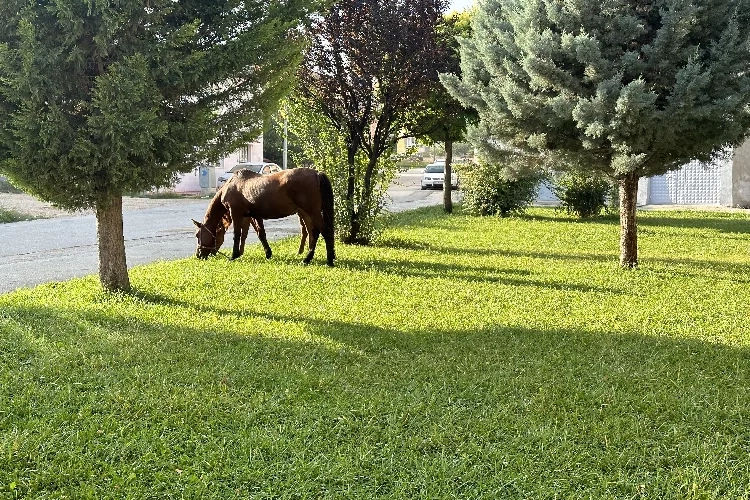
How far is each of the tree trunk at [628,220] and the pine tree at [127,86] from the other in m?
5.83

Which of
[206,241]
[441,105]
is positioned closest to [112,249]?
[206,241]

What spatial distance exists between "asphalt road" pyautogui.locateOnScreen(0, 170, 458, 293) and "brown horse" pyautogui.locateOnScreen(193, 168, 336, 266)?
1161mm

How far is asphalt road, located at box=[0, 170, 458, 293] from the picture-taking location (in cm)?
1048

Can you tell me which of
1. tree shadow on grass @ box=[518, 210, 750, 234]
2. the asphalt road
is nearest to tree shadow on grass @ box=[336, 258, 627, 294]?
the asphalt road

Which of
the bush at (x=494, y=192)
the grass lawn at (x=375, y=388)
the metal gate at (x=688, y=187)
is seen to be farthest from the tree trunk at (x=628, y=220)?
the metal gate at (x=688, y=187)

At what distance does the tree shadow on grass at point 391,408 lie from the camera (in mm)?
3699

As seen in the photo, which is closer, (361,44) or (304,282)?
(304,282)

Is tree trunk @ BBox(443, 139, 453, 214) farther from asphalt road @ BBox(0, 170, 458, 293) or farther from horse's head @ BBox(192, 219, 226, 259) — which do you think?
horse's head @ BBox(192, 219, 226, 259)

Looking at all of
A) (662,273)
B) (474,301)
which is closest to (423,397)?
(474,301)

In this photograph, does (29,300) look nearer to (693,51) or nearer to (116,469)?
(116,469)

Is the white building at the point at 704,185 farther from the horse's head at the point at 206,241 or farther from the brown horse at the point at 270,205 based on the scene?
the horse's head at the point at 206,241

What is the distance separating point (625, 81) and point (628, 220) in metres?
2.29

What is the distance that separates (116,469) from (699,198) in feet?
90.0

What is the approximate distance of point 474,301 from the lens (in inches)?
325
